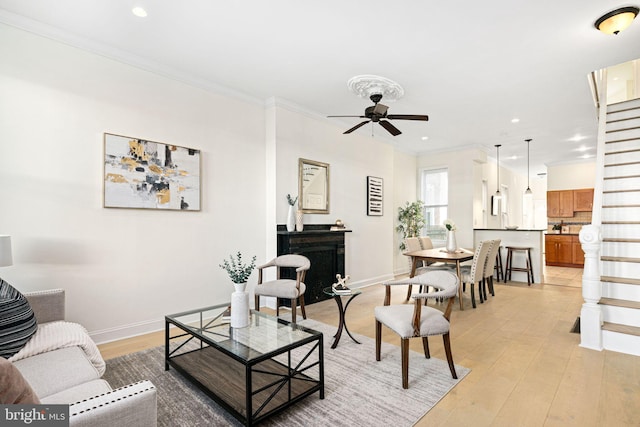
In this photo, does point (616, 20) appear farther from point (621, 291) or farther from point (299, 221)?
point (299, 221)

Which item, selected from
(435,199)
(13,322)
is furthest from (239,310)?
(435,199)

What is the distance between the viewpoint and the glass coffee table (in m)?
1.93

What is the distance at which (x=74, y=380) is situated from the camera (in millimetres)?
→ 1650

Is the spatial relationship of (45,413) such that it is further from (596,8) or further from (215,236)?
(596,8)

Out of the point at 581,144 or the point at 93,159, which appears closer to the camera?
the point at 93,159

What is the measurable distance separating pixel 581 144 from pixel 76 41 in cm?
886

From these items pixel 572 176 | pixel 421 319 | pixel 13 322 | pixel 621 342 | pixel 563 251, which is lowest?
pixel 621 342

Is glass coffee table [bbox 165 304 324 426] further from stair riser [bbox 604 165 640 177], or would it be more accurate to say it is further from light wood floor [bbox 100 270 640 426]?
stair riser [bbox 604 165 640 177]

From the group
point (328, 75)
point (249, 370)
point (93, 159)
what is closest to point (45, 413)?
point (249, 370)

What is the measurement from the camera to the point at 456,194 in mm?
7242

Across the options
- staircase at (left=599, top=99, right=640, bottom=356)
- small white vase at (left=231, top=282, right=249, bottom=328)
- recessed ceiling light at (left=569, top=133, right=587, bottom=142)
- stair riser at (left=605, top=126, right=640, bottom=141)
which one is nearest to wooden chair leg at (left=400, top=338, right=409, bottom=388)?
small white vase at (left=231, top=282, right=249, bottom=328)

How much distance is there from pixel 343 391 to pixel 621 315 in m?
2.88

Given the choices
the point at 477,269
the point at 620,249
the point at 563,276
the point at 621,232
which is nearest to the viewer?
the point at 620,249

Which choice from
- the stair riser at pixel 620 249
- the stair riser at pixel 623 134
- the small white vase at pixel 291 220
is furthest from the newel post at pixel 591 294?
the small white vase at pixel 291 220
